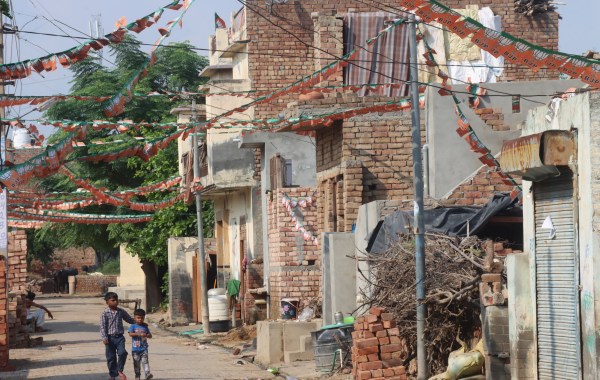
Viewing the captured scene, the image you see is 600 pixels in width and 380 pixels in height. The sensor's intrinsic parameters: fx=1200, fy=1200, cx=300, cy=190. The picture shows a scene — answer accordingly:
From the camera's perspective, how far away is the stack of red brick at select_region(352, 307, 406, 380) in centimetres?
1644

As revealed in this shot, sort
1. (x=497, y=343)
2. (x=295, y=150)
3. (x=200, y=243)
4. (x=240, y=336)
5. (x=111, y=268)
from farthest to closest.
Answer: (x=111, y=268)
(x=200, y=243)
(x=240, y=336)
(x=295, y=150)
(x=497, y=343)

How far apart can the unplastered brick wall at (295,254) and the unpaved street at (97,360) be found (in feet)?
7.00

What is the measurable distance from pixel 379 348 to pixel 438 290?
132 centimetres

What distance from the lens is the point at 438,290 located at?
15.9m

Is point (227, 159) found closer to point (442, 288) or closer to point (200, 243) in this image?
point (200, 243)

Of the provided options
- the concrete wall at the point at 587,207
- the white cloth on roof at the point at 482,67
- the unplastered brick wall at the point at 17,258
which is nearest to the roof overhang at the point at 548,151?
the concrete wall at the point at 587,207

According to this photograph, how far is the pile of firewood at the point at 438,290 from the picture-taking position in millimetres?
15703

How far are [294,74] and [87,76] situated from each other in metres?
28.7

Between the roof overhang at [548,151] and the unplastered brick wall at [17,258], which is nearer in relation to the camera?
the roof overhang at [548,151]

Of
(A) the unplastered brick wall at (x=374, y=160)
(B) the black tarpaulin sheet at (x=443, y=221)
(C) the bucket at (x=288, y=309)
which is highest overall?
(A) the unplastered brick wall at (x=374, y=160)

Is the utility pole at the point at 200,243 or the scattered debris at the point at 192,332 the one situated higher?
the utility pole at the point at 200,243

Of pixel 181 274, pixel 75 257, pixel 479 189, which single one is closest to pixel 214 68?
pixel 181 274

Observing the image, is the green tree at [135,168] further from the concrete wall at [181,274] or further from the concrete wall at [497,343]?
the concrete wall at [497,343]

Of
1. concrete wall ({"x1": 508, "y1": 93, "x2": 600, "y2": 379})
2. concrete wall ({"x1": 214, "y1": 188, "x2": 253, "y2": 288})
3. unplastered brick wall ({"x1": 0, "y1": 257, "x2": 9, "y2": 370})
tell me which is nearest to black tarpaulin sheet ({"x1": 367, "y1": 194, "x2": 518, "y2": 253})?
concrete wall ({"x1": 508, "y1": 93, "x2": 600, "y2": 379})
